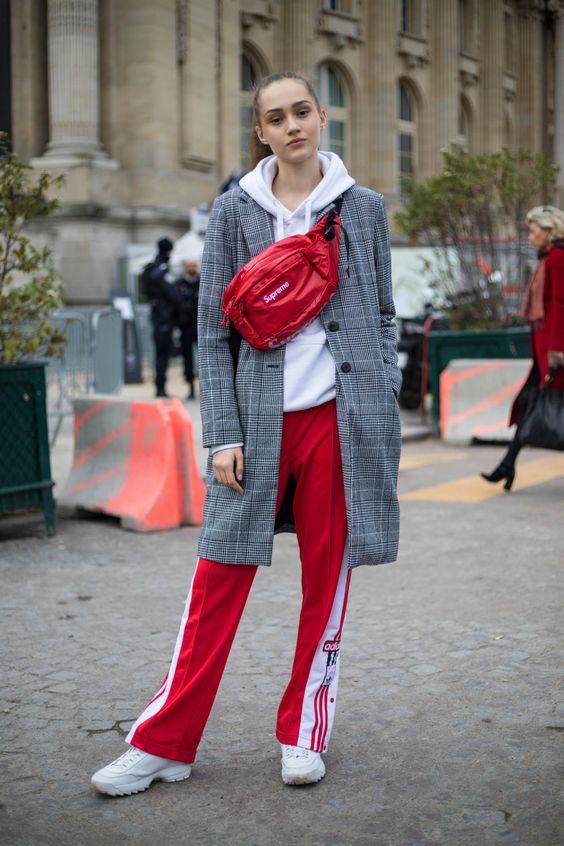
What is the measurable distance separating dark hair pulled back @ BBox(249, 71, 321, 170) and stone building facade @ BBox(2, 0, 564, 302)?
58.1 feet

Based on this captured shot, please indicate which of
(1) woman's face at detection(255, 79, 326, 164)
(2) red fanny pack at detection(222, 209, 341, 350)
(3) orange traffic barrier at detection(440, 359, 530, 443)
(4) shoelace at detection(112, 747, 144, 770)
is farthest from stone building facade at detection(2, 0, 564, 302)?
(4) shoelace at detection(112, 747, 144, 770)

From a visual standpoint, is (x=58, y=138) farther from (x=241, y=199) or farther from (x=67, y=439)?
(x=241, y=199)

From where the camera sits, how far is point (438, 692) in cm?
437

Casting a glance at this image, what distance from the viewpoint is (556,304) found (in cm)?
825

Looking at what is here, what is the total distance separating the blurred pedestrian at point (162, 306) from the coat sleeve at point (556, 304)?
314 inches

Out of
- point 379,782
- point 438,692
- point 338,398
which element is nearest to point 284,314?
point 338,398

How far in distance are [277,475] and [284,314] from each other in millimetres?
455

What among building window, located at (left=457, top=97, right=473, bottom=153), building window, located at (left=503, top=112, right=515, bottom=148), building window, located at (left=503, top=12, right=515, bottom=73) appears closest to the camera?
building window, located at (left=457, top=97, right=473, bottom=153)

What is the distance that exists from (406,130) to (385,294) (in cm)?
3680

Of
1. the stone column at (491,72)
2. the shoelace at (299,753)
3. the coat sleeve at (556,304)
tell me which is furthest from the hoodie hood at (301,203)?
the stone column at (491,72)

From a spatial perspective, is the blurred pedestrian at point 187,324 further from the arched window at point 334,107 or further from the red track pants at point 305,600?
the arched window at point 334,107

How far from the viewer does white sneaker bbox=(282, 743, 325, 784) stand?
137 inches

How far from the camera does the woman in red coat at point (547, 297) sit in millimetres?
8266

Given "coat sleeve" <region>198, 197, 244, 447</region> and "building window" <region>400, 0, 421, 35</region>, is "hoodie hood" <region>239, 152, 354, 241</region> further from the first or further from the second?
"building window" <region>400, 0, 421, 35</region>
